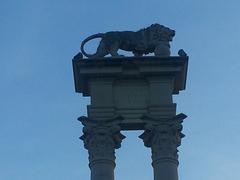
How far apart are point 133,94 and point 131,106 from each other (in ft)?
2.26

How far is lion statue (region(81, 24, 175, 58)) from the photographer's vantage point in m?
35.1

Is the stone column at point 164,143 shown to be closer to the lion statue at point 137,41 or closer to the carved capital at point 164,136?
the carved capital at point 164,136

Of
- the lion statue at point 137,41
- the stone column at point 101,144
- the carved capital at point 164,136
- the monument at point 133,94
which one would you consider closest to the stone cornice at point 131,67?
the monument at point 133,94

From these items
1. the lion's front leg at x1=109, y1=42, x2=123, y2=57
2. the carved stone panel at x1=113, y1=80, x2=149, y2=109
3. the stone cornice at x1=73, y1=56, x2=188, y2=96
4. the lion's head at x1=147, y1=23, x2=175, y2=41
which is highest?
the lion's head at x1=147, y1=23, x2=175, y2=41

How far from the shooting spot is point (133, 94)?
112 ft

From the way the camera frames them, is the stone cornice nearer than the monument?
No

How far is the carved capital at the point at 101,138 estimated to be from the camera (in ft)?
105

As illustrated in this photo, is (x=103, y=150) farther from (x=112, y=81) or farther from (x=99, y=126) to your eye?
(x=112, y=81)

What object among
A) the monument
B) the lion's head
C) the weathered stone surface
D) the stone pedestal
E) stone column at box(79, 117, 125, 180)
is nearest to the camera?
stone column at box(79, 117, 125, 180)

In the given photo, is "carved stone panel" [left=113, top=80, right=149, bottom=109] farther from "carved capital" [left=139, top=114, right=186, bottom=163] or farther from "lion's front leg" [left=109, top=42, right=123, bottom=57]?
"lion's front leg" [left=109, top=42, right=123, bottom=57]

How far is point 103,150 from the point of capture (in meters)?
32.0

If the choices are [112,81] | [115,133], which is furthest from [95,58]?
[115,133]

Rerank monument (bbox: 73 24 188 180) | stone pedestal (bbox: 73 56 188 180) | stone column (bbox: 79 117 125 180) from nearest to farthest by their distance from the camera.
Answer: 1. stone column (bbox: 79 117 125 180)
2. stone pedestal (bbox: 73 56 188 180)
3. monument (bbox: 73 24 188 180)

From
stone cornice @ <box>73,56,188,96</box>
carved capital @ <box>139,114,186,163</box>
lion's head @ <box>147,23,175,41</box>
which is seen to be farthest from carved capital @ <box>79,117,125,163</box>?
lion's head @ <box>147,23,175,41</box>
